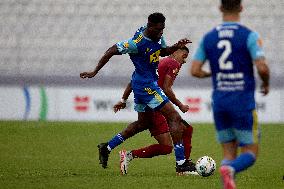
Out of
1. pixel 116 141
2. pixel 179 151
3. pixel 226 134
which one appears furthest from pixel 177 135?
pixel 226 134

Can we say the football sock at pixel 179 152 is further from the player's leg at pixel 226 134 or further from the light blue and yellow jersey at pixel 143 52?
the player's leg at pixel 226 134

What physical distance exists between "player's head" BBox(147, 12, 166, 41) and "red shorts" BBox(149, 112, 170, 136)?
4.22 feet

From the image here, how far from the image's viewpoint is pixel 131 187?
10773 mm

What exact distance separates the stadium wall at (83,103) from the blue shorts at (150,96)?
11.9m

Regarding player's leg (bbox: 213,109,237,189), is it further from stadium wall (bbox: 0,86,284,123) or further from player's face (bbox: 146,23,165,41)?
stadium wall (bbox: 0,86,284,123)

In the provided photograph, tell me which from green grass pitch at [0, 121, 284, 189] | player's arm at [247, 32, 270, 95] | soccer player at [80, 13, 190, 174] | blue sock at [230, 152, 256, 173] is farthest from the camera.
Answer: soccer player at [80, 13, 190, 174]

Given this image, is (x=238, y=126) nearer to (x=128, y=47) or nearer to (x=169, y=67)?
(x=128, y=47)

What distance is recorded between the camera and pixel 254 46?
26.3ft

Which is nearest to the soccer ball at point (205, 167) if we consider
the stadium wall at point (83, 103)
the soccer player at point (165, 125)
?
the soccer player at point (165, 125)

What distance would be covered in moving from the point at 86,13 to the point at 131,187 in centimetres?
1869

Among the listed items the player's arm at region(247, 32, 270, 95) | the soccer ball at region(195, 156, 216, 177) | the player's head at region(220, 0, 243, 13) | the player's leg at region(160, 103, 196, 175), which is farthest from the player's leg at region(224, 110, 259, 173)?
the player's leg at region(160, 103, 196, 175)

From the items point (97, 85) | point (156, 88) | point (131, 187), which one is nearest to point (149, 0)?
Result: point (97, 85)

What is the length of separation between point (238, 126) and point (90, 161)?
6904 mm

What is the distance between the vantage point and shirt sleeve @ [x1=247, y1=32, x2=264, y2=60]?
7.98 meters
